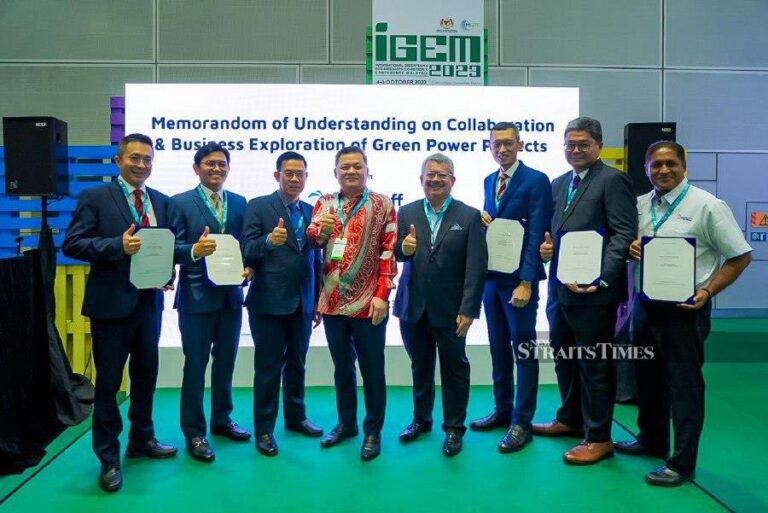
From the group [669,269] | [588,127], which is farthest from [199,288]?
[669,269]

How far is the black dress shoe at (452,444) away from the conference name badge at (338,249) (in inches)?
46.3

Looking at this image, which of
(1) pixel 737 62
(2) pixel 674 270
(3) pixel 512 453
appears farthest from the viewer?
(1) pixel 737 62

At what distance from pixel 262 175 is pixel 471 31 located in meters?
2.48

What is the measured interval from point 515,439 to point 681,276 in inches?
52.4

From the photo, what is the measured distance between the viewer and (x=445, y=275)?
337 cm

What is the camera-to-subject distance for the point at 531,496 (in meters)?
2.88

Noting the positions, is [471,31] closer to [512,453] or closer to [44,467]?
[512,453]

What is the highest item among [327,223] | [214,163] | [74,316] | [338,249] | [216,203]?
[214,163]

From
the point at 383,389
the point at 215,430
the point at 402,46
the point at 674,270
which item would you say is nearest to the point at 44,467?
the point at 215,430

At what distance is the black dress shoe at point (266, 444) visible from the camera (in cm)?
345

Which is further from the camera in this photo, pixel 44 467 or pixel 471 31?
pixel 471 31

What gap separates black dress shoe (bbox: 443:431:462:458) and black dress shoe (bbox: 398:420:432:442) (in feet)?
0.85

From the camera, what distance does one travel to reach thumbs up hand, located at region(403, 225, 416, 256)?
3.29 metres

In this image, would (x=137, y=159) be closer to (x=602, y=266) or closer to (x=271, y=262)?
(x=271, y=262)
